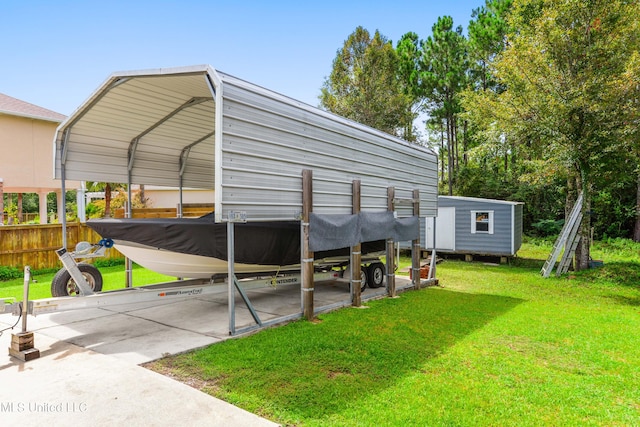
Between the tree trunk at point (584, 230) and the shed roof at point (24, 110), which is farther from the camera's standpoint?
the shed roof at point (24, 110)

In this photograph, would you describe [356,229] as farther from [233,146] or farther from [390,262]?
[233,146]

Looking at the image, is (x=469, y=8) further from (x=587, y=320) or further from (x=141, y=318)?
(x=141, y=318)

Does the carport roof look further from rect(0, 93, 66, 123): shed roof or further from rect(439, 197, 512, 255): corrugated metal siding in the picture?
rect(439, 197, 512, 255): corrugated metal siding

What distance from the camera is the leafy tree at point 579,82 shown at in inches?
421

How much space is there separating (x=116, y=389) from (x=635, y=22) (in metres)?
15.2

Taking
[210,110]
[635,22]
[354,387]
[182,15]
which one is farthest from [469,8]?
[354,387]

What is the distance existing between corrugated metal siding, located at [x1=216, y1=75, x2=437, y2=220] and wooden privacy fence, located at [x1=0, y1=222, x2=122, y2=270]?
914 cm

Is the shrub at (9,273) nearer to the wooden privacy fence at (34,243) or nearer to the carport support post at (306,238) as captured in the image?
the wooden privacy fence at (34,243)

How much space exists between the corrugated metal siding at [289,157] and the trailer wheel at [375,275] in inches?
70.0

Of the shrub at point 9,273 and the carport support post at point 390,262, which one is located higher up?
the carport support post at point 390,262

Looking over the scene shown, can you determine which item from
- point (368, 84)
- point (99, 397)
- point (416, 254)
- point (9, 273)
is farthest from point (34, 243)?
point (368, 84)

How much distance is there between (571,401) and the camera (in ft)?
12.2

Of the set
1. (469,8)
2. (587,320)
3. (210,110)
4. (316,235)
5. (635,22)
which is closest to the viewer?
(316,235)

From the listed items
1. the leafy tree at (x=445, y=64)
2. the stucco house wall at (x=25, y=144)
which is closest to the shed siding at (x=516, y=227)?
the leafy tree at (x=445, y=64)
